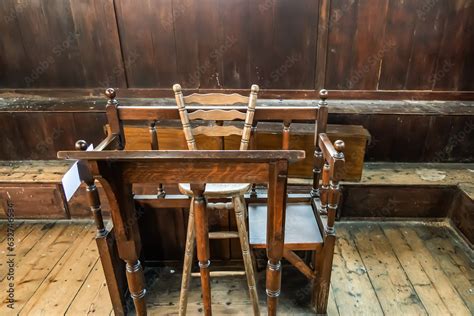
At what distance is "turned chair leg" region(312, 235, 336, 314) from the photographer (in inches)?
57.3

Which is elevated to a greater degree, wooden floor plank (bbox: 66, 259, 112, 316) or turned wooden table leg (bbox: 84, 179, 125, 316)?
turned wooden table leg (bbox: 84, 179, 125, 316)

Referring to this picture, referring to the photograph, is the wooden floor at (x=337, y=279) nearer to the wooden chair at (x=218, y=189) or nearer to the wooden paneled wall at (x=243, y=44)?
the wooden chair at (x=218, y=189)

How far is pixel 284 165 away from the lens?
990 millimetres

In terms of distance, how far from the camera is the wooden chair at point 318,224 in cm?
138

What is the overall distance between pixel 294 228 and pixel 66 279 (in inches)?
51.5

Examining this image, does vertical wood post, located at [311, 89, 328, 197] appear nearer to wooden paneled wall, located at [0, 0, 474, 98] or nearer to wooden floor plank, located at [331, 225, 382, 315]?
wooden floor plank, located at [331, 225, 382, 315]

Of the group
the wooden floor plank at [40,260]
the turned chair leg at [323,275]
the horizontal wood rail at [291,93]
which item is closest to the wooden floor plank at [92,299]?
the wooden floor plank at [40,260]

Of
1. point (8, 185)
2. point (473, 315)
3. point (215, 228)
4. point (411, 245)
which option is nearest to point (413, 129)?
point (411, 245)

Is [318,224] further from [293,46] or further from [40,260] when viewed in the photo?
[40,260]

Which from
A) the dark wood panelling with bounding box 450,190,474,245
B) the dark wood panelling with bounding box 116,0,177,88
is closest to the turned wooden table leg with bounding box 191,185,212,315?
the dark wood panelling with bounding box 116,0,177,88

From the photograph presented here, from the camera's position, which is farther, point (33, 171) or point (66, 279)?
point (33, 171)

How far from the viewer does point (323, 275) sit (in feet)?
4.97

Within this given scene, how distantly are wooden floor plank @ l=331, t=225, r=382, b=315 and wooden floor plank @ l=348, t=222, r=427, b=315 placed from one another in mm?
36

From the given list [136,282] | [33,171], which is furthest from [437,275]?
[33,171]
